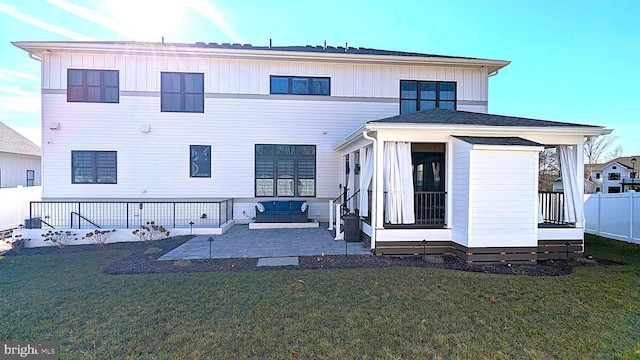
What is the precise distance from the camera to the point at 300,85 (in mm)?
11180

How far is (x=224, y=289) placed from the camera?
4539 mm

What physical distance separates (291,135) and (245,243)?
4782 mm

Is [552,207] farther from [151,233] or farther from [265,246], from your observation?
[151,233]

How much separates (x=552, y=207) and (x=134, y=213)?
508 inches

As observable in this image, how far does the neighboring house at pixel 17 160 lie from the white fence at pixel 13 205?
7.86 meters

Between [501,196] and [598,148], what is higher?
[598,148]

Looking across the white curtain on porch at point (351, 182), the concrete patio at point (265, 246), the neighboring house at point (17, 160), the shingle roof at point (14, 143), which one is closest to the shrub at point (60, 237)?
the concrete patio at point (265, 246)

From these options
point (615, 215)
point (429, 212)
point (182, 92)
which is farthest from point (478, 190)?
point (182, 92)

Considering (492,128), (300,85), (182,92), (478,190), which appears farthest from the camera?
(300,85)

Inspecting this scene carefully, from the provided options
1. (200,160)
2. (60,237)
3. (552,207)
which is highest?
(200,160)

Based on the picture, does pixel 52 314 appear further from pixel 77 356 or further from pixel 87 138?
pixel 87 138

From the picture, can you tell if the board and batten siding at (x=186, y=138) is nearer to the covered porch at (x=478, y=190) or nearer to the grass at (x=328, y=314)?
the covered porch at (x=478, y=190)

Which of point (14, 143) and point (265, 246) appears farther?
point (14, 143)

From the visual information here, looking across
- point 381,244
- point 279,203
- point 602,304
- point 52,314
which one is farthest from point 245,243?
point 602,304
